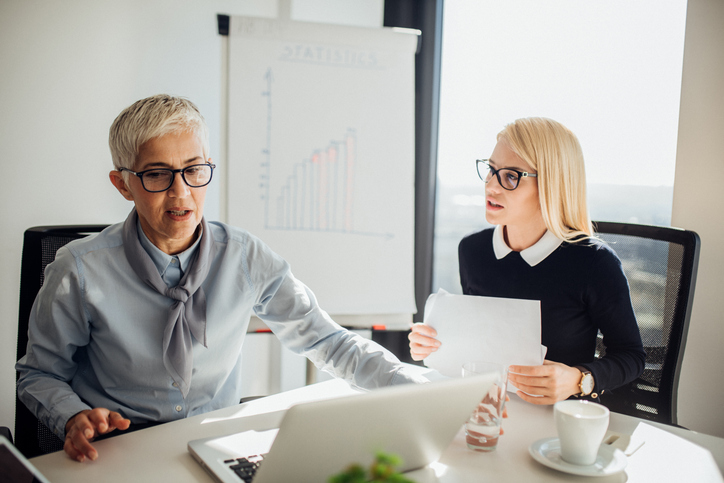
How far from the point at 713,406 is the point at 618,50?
1.25 m

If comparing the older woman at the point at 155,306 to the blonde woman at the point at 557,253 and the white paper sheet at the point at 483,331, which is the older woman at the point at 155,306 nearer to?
the white paper sheet at the point at 483,331

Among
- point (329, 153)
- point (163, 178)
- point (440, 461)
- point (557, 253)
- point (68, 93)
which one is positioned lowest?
point (440, 461)

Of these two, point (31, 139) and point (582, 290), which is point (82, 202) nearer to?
point (31, 139)

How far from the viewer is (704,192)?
5.44 feet

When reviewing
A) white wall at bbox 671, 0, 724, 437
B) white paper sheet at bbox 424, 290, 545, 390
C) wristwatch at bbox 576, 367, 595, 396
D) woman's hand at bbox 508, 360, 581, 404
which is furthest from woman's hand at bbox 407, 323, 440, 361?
white wall at bbox 671, 0, 724, 437

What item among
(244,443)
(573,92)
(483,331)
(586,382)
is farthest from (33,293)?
(573,92)

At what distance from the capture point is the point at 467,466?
0.79 m

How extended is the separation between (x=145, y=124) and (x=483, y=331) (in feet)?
2.75

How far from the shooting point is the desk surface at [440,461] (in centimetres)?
76

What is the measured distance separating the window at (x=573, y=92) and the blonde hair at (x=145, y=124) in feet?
3.53

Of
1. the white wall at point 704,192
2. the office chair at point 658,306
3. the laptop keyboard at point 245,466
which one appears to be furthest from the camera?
the white wall at point 704,192

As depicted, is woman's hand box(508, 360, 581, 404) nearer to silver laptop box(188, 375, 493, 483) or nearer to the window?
silver laptop box(188, 375, 493, 483)

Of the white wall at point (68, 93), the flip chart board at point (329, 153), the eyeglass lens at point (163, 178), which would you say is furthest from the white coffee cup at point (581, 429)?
the white wall at point (68, 93)

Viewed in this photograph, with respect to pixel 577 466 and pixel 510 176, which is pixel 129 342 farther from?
pixel 510 176
